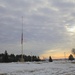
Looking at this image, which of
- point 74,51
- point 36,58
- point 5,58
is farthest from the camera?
point 36,58

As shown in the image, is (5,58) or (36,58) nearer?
(5,58)

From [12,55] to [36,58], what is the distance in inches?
933

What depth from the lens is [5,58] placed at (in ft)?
492

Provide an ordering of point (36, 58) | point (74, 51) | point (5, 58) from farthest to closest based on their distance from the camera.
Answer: point (36, 58) → point (74, 51) → point (5, 58)

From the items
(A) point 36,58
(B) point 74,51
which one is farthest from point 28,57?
(B) point 74,51

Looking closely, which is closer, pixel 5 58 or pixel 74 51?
pixel 5 58

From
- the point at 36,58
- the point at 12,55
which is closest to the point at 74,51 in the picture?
the point at 36,58

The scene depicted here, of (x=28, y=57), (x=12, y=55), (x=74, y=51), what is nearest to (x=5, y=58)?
(x=12, y=55)

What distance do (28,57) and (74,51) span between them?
147ft

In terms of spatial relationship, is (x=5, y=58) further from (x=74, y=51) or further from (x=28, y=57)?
(x=74, y=51)

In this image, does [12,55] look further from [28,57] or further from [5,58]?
[5,58]

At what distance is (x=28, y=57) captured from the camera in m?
199

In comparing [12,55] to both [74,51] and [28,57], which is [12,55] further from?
[74,51]

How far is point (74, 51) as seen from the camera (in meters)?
183
